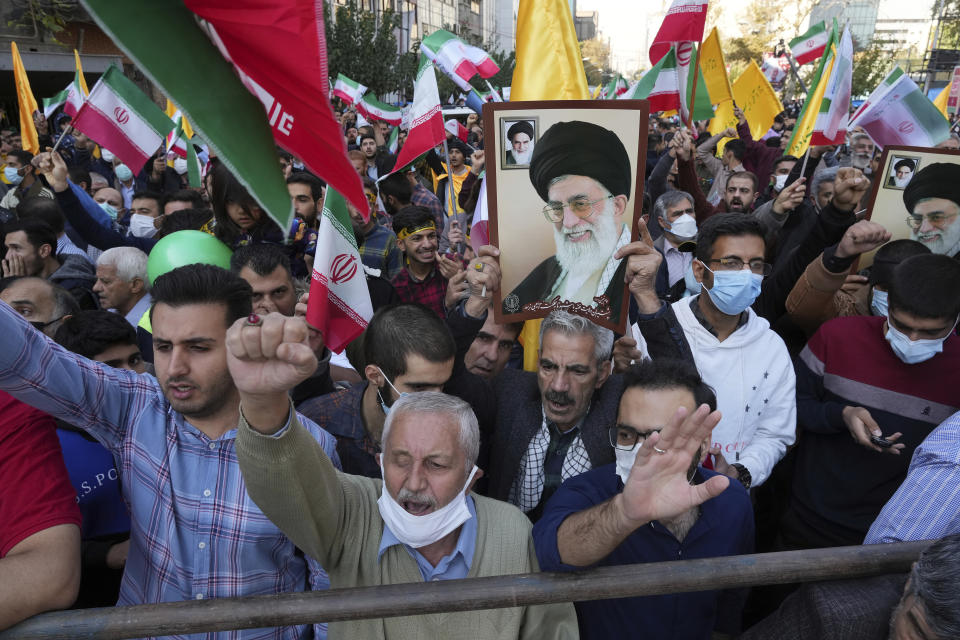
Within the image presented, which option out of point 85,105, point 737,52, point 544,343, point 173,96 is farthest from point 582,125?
point 737,52

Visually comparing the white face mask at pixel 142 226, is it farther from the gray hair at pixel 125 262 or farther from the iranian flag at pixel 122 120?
the gray hair at pixel 125 262

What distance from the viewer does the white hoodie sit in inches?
108

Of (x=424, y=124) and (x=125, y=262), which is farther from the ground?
(x=424, y=124)

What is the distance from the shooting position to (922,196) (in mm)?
3400

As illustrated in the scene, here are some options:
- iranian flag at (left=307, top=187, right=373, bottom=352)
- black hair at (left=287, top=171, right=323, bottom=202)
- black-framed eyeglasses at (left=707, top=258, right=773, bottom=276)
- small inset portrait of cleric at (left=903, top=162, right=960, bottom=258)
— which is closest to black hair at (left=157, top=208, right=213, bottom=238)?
black hair at (left=287, top=171, right=323, bottom=202)

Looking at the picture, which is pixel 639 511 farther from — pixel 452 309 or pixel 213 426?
pixel 452 309

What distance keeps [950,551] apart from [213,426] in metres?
1.97

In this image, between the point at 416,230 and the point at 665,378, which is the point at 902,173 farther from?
the point at 416,230

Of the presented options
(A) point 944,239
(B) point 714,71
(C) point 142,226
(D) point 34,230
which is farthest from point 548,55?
(B) point 714,71

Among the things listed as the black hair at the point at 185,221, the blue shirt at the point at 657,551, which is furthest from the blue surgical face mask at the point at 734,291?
the black hair at the point at 185,221

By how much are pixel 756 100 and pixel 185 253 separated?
26.5 feet

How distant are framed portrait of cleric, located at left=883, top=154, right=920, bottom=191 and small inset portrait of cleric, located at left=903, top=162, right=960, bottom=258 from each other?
0.04 m

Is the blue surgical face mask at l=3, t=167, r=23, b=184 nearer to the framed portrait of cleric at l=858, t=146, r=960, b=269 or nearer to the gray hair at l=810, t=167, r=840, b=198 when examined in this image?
the gray hair at l=810, t=167, r=840, b=198

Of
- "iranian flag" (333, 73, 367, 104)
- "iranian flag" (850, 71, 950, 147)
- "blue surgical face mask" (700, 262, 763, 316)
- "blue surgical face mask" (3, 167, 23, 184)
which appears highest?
"iranian flag" (850, 71, 950, 147)
